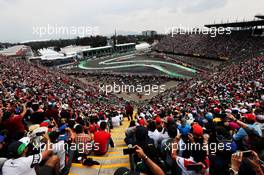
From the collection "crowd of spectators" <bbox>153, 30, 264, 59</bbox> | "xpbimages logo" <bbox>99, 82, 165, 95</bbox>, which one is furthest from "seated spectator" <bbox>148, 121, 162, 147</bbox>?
"crowd of spectators" <bbox>153, 30, 264, 59</bbox>

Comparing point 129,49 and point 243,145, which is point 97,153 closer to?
point 243,145

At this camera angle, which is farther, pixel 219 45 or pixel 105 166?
pixel 219 45

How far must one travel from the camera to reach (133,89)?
122ft

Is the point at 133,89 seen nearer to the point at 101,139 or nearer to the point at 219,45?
the point at 219,45

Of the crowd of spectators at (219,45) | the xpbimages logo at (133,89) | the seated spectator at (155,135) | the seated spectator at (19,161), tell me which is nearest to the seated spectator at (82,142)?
the seated spectator at (155,135)

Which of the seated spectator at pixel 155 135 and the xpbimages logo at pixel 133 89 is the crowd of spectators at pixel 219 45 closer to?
the xpbimages logo at pixel 133 89

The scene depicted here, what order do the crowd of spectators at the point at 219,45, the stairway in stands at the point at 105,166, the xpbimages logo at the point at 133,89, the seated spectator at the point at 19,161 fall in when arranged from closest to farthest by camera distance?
the seated spectator at the point at 19,161, the stairway in stands at the point at 105,166, the xpbimages logo at the point at 133,89, the crowd of spectators at the point at 219,45

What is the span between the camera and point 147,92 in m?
35.6

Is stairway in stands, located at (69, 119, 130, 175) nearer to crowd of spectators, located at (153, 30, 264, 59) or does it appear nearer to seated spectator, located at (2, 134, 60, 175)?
seated spectator, located at (2, 134, 60, 175)

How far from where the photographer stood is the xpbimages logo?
36.2m

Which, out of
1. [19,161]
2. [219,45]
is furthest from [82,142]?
[219,45]

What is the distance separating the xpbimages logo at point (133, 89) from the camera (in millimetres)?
36250

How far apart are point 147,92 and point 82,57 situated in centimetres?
6053

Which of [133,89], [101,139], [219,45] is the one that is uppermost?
[219,45]
